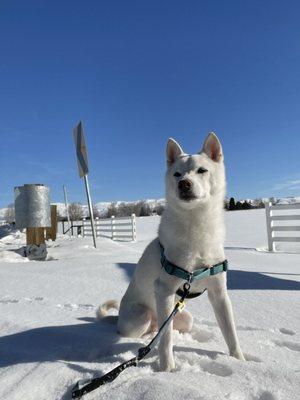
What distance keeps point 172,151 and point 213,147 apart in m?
0.29

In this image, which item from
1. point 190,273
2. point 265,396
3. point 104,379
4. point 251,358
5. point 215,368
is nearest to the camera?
point 265,396

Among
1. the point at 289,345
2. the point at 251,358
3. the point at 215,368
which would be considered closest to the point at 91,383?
the point at 215,368

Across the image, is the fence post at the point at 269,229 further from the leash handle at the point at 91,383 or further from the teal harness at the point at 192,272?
the leash handle at the point at 91,383

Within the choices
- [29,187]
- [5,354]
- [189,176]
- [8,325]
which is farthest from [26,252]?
[189,176]

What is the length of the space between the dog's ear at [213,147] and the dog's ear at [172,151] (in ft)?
0.59

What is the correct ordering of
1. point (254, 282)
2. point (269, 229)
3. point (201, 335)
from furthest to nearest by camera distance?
point (269, 229)
point (254, 282)
point (201, 335)

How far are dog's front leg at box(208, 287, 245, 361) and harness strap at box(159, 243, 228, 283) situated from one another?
0.18 meters

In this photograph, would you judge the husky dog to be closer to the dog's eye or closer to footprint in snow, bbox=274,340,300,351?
the dog's eye

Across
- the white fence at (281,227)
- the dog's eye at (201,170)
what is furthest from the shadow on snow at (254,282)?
the white fence at (281,227)

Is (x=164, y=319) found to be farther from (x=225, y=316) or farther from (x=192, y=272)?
(x=225, y=316)

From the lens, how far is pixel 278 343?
2.83 meters

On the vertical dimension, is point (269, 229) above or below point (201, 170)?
below

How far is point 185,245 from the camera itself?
98.0 inches

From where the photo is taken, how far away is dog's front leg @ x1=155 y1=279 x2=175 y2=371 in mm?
2301
